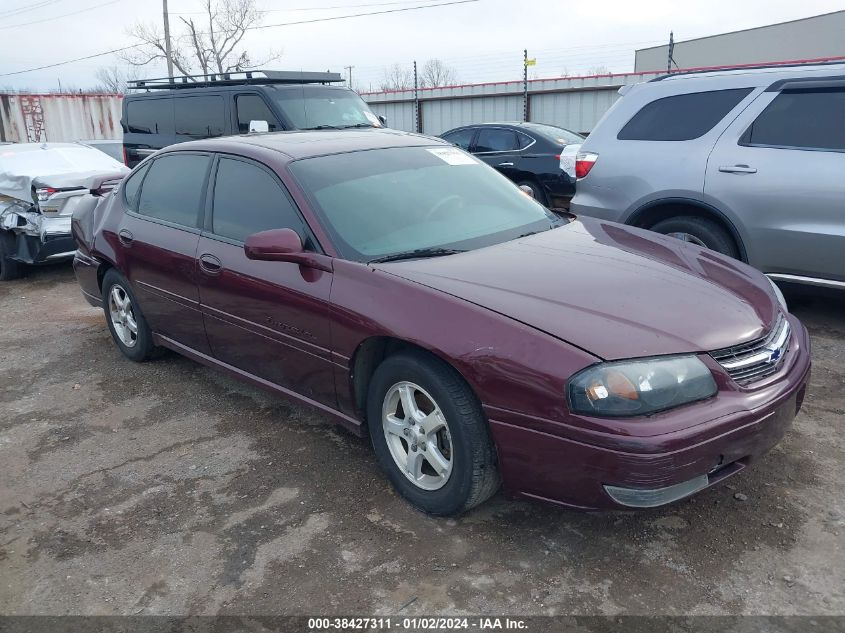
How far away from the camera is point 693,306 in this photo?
9.32 feet

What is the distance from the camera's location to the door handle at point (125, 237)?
4.61 metres

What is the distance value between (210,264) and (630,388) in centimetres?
242

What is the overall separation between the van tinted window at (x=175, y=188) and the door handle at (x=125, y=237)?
0.55 ft

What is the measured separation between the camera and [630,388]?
8.07 feet

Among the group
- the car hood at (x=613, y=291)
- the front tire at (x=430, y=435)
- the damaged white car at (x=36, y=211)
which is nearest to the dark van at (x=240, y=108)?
the damaged white car at (x=36, y=211)

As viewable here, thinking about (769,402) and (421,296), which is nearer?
(769,402)

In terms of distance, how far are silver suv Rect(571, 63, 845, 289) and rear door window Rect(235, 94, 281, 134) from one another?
4.63m

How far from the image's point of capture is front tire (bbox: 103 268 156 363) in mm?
4836

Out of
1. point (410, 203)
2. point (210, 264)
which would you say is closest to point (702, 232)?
point (410, 203)

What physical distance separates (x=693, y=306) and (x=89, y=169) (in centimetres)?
746

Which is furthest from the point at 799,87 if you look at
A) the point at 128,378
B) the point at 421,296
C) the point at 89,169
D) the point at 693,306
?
the point at 89,169

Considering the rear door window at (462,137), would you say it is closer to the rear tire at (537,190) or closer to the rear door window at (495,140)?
the rear door window at (495,140)

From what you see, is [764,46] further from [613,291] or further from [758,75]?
[613,291]

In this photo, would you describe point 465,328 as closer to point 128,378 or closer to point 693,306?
point 693,306
